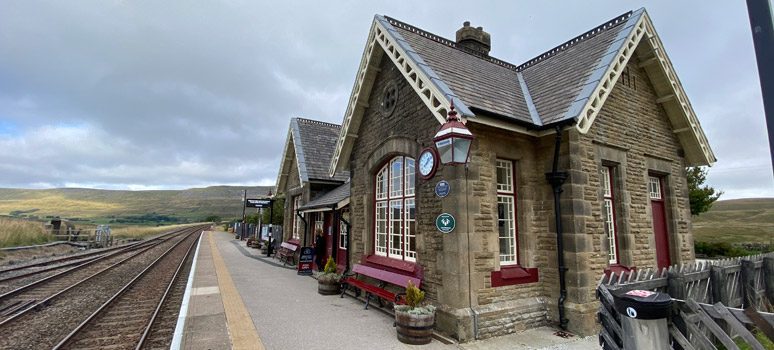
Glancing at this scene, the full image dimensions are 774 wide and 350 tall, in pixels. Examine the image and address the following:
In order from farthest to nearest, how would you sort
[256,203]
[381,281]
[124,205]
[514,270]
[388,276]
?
[124,205]
[256,203]
[381,281]
[388,276]
[514,270]

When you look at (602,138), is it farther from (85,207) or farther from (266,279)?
(85,207)

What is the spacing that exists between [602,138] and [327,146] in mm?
13697

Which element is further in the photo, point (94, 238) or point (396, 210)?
point (94, 238)

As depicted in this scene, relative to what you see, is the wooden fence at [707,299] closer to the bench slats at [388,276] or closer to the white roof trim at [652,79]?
the white roof trim at [652,79]

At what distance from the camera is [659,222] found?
9.34 meters

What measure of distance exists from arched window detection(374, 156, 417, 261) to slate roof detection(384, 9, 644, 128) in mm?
2272

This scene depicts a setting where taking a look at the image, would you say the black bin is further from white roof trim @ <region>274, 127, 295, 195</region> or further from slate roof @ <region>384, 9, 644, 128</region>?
white roof trim @ <region>274, 127, 295, 195</region>

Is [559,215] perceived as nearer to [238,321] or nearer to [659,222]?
[659,222]

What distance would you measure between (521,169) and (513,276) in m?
2.22

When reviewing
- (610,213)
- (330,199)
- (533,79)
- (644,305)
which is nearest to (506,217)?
(610,213)

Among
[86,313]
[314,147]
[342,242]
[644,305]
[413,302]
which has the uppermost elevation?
[314,147]

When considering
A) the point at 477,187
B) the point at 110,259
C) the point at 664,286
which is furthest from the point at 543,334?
the point at 110,259

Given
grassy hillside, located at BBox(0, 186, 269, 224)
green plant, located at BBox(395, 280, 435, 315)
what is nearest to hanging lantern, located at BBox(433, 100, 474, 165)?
green plant, located at BBox(395, 280, 435, 315)

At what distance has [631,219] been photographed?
8.14 m
